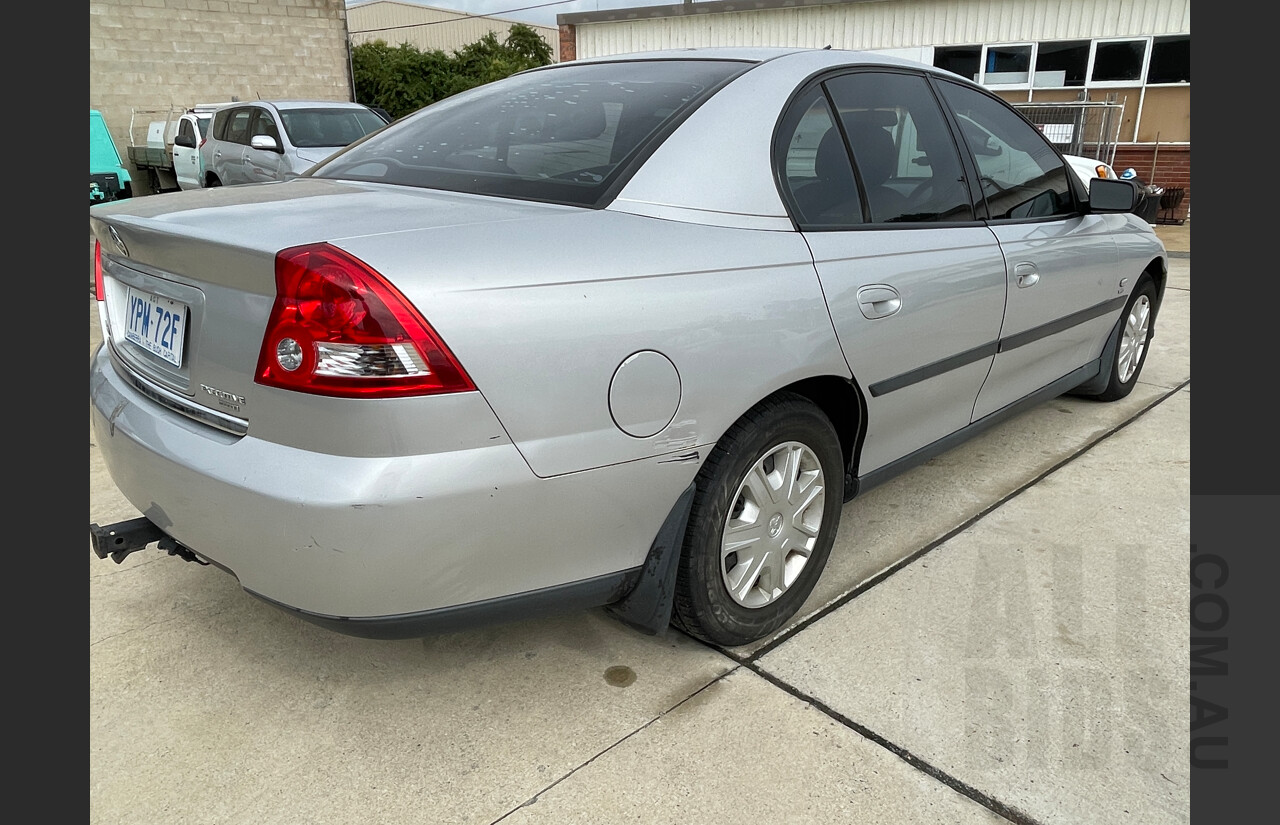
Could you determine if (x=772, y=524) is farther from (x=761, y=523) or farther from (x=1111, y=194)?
(x=1111, y=194)

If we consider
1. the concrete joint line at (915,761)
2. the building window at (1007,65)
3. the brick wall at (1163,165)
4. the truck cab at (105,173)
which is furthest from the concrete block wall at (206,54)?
the concrete joint line at (915,761)

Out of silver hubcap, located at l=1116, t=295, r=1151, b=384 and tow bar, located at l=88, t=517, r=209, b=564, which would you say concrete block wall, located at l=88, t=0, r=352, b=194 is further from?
silver hubcap, located at l=1116, t=295, r=1151, b=384

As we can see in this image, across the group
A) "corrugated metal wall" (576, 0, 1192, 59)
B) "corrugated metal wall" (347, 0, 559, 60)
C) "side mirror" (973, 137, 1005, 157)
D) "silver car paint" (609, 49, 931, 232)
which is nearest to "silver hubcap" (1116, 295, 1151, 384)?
"side mirror" (973, 137, 1005, 157)

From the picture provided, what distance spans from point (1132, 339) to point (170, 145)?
15286 millimetres

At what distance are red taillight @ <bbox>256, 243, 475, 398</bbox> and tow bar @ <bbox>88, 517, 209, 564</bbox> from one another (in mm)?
700

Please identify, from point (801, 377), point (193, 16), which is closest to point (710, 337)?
point (801, 377)

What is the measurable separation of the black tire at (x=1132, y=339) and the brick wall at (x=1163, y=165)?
1077cm

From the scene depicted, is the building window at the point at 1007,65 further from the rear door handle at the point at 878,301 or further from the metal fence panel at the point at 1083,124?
the rear door handle at the point at 878,301

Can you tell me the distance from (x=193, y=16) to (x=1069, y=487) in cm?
1881

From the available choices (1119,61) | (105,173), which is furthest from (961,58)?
(105,173)

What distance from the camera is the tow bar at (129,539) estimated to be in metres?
2.03
